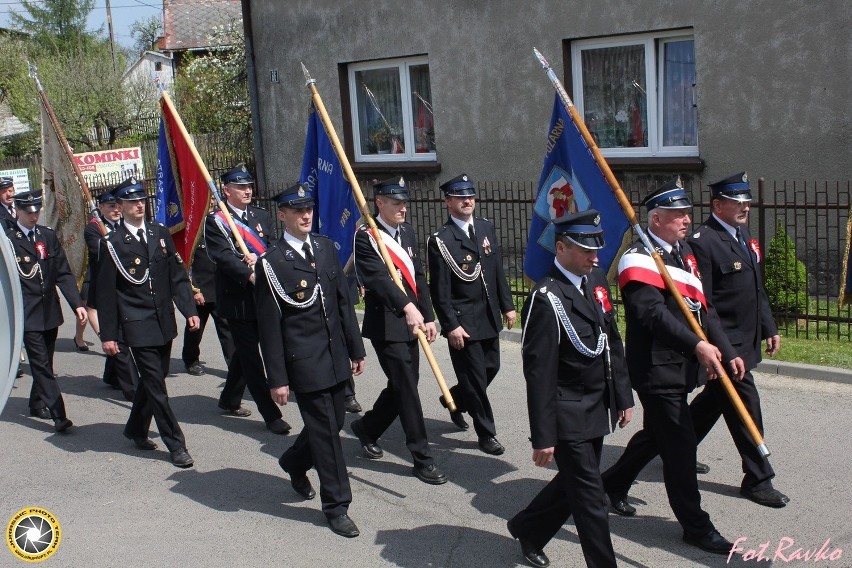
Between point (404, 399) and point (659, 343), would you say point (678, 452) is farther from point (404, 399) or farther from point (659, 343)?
point (404, 399)

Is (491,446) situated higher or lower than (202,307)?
lower

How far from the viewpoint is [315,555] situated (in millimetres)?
5695

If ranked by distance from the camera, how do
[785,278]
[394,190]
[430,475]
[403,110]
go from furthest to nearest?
[403,110]
[785,278]
[394,190]
[430,475]

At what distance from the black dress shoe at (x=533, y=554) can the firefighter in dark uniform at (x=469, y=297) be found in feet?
5.77

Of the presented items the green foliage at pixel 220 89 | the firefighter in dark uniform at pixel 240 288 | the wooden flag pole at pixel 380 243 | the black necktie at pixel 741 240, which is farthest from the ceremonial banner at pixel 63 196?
the green foliage at pixel 220 89

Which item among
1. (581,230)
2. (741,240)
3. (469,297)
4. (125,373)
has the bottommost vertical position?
(125,373)

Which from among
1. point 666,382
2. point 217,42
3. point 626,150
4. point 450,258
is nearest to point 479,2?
point 626,150

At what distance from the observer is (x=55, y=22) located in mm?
60875

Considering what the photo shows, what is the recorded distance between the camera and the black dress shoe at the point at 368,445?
728cm

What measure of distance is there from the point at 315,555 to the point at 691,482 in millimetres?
2079

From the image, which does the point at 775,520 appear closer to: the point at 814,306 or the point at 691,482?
the point at 691,482

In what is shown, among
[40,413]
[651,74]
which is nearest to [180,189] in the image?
[40,413]

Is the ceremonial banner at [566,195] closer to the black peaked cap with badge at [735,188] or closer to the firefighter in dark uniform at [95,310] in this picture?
the black peaked cap with badge at [735,188]

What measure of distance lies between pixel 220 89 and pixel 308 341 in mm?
16643
